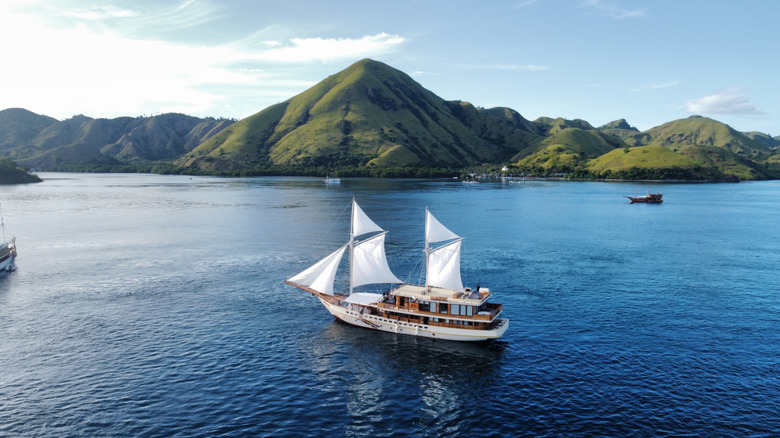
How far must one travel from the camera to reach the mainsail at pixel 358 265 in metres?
72.4

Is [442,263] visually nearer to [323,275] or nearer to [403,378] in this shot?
[323,275]

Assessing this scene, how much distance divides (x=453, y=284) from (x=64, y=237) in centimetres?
11713

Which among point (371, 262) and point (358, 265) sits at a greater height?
point (371, 262)

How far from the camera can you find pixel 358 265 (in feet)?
247

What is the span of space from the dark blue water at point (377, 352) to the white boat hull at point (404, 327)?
1212mm

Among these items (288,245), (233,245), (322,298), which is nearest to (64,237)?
(233,245)

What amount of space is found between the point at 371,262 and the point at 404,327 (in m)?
12.1

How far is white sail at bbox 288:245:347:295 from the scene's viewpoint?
72.1 meters

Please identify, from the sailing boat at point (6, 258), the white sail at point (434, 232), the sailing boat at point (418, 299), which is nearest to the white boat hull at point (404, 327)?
the sailing boat at point (418, 299)

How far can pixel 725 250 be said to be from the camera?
121 metres

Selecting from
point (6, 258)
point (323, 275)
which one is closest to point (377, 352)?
point (323, 275)

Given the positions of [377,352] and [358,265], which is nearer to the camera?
[377,352]

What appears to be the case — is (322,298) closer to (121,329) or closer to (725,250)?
(121,329)

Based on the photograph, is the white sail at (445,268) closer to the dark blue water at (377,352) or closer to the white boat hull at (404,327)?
the white boat hull at (404,327)
